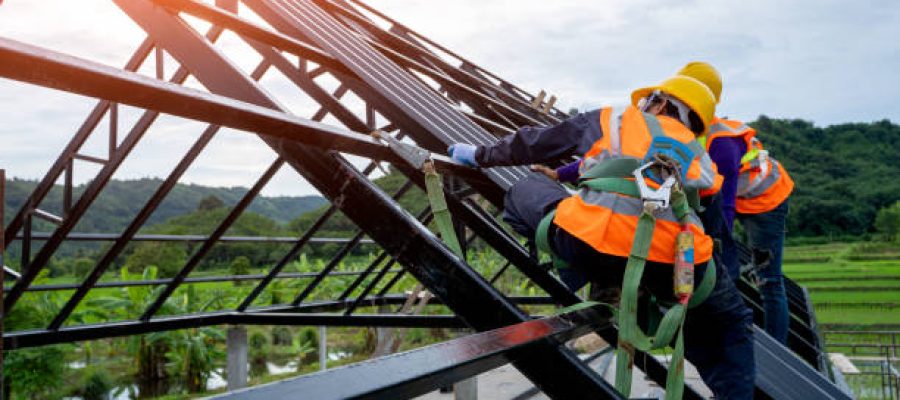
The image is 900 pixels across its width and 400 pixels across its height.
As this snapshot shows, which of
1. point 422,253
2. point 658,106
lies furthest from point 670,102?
point 422,253

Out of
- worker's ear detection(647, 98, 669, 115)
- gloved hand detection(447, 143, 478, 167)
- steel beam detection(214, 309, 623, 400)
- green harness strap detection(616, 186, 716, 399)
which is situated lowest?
steel beam detection(214, 309, 623, 400)

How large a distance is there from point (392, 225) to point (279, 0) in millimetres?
2242

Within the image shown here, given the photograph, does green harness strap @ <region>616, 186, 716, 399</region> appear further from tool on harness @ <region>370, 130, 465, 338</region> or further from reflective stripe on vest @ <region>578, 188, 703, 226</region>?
tool on harness @ <region>370, 130, 465, 338</region>

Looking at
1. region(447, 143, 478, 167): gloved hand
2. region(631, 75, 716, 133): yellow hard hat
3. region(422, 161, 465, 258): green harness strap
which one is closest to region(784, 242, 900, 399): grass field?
region(631, 75, 716, 133): yellow hard hat

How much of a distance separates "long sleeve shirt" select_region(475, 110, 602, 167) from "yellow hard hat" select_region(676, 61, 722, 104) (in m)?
1.05

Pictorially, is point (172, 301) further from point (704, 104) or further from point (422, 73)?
point (704, 104)

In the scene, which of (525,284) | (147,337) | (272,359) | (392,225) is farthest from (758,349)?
(272,359)

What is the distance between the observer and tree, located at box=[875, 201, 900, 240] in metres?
102

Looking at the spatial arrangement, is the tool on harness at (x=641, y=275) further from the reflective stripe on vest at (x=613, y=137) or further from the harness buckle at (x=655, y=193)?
the reflective stripe on vest at (x=613, y=137)

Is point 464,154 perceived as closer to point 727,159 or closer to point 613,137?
point 613,137

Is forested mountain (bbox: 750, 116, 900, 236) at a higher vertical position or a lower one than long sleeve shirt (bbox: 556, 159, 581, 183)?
higher

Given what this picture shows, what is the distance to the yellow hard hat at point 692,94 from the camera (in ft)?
7.70

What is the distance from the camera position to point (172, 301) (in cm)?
1781

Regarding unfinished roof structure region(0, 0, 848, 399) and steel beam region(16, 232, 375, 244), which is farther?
steel beam region(16, 232, 375, 244)
